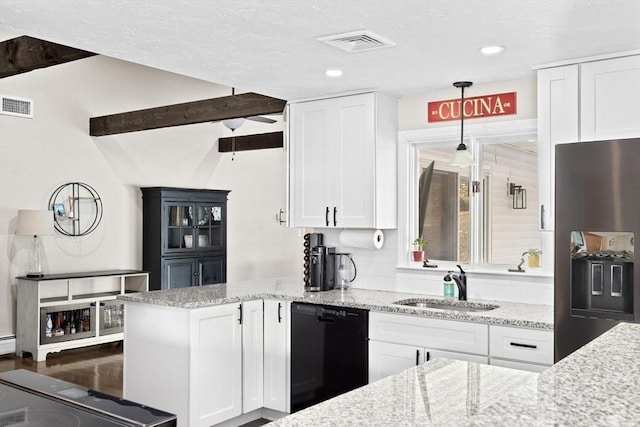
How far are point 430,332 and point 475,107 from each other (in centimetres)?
167

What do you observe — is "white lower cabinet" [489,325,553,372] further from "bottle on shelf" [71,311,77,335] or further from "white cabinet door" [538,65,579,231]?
"bottle on shelf" [71,311,77,335]

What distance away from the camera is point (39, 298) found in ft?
20.9

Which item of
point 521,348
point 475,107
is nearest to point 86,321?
point 475,107

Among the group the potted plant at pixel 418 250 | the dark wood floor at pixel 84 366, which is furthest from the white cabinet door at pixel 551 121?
the dark wood floor at pixel 84 366

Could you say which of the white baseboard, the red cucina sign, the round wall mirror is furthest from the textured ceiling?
the white baseboard

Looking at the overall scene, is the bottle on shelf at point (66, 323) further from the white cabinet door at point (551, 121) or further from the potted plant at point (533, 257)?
the white cabinet door at point (551, 121)

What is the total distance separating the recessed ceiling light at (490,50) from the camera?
3.36 meters

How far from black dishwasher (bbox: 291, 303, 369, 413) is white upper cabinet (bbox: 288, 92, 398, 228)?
2.59 feet

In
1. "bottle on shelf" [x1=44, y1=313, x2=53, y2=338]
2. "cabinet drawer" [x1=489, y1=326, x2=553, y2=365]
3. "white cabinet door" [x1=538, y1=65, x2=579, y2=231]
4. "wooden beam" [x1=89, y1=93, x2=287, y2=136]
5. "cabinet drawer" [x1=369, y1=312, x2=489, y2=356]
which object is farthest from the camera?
"bottle on shelf" [x1=44, y1=313, x2=53, y2=338]

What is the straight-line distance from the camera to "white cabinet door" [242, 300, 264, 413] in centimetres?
412

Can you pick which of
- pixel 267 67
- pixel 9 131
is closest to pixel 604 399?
pixel 267 67

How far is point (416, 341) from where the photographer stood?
3691 mm

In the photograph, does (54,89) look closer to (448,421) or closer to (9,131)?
(9,131)

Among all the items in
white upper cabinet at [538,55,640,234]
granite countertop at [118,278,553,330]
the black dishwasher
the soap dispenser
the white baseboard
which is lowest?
the white baseboard
